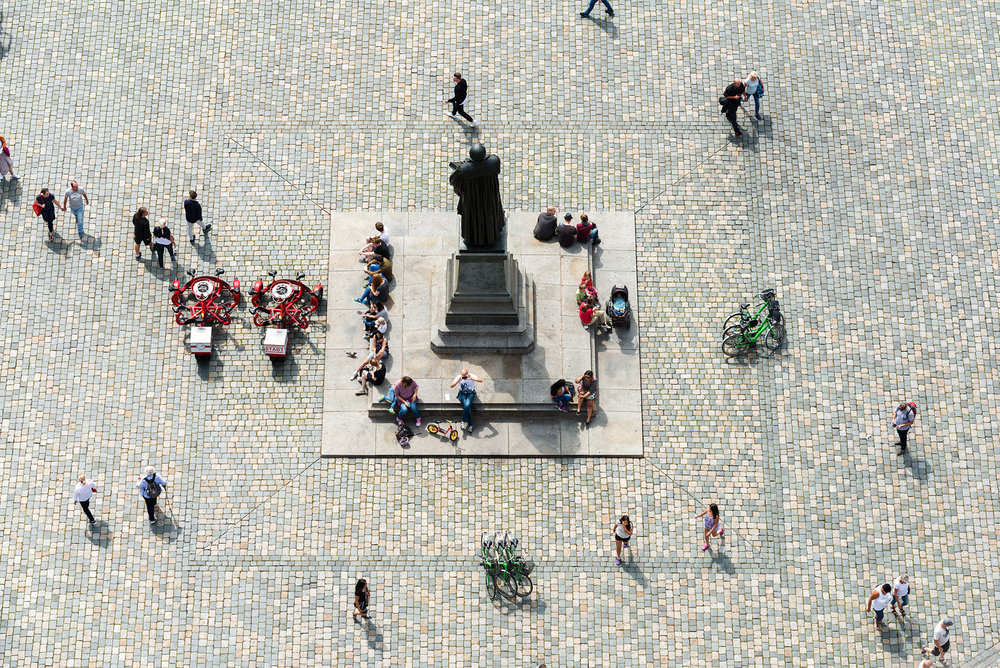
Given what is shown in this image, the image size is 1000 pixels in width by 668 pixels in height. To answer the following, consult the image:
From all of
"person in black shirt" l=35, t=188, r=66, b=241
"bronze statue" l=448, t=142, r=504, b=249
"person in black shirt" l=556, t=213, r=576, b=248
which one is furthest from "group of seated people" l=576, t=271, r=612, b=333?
"person in black shirt" l=35, t=188, r=66, b=241

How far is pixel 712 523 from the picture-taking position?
113ft

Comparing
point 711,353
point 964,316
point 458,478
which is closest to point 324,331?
point 458,478

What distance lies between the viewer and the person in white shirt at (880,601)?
33469mm

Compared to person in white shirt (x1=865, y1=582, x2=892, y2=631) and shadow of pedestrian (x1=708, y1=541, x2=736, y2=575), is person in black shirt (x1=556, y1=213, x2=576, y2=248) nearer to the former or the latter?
shadow of pedestrian (x1=708, y1=541, x2=736, y2=575)

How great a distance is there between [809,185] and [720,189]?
227 cm

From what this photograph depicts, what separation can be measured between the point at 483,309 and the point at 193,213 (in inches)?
299

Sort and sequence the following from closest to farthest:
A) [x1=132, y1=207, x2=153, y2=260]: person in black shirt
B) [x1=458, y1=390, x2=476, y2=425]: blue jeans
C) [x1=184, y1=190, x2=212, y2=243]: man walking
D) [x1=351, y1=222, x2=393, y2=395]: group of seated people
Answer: [x1=458, y1=390, x2=476, y2=425]: blue jeans → [x1=351, y1=222, x2=393, y2=395]: group of seated people → [x1=132, y1=207, x2=153, y2=260]: person in black shirt → [x1=184, y1=190, x2=212, y2=243]: man walking

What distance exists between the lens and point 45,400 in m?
36.7

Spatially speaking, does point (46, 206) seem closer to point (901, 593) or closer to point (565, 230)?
point (565, 230)

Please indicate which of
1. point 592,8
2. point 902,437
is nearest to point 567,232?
point 592,8

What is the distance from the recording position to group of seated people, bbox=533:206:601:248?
3866cm

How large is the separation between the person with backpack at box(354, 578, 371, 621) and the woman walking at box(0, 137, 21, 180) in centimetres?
1439

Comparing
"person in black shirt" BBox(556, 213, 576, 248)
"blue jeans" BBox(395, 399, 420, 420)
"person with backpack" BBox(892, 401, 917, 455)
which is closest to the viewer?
"person with backpack" BBox(892, 401, 917, 455)

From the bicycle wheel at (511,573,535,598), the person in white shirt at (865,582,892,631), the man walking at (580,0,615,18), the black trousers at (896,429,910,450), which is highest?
the man walking at (580,0,615,18)
